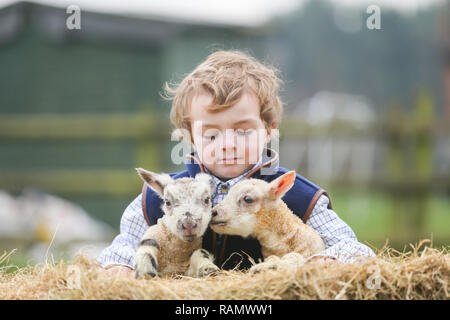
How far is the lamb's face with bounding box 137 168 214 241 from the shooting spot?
1745 mm

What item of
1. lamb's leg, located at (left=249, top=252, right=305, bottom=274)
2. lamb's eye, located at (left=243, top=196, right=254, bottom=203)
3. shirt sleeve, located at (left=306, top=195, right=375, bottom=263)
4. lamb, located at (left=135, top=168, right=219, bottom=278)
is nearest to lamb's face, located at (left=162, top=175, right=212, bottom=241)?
lamb, located at (left=135, top=168, right=219, bottom=278)

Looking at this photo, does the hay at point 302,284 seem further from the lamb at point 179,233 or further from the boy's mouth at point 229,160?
the boy's mouth at point 229,160

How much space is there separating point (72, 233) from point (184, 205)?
4766mm

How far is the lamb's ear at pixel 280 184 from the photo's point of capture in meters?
1.81

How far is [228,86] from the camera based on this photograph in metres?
1.95

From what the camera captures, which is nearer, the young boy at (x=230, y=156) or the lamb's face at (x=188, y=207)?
the lamb's face at (x=188, y=207)

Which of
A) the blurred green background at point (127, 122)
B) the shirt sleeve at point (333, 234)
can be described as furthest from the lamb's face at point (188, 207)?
the blurred green background at point (127, 122)

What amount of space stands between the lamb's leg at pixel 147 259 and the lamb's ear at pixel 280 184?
0.41m

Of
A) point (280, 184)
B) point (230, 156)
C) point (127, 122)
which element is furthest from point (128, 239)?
point (127, 122)

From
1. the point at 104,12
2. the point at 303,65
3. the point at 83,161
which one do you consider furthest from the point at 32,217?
the point at 303,65

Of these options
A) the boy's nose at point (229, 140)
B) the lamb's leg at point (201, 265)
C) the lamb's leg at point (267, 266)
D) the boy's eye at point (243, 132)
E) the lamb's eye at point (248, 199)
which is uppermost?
the boy's eye at point (243, 132)

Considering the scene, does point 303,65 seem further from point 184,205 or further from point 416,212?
point 184,205

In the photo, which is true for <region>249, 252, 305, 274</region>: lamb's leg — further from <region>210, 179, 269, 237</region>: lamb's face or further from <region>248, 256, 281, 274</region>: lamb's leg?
<region>210, 179, 269, 237</region>: lamb's face

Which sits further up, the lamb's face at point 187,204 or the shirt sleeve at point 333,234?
the lamb's face at point 187,204
